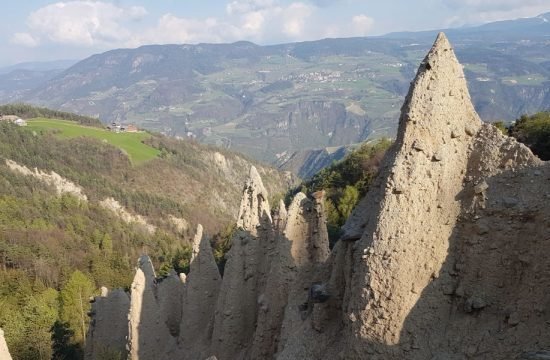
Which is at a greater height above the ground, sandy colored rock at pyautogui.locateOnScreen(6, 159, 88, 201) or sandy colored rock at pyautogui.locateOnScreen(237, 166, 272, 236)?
sandy colored rock at pyautogui.locateOnScreen(237, 166, 272, 236)

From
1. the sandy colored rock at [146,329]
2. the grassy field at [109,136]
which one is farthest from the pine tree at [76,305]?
the grassy field at [109,136]

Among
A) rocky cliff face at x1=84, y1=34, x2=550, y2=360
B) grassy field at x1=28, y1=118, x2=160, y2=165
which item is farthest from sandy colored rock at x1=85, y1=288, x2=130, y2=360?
grassy field at x1=28, y1=118, x2=160, y2=165

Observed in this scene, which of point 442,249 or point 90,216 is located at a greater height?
point 442,249

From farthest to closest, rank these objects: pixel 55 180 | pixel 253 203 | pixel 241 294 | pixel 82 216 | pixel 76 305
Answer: pixel 55 180, pixel 82 216, pixel 76 305, pixel 253 203, pixel 241 294

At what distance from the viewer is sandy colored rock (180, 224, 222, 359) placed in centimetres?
1997

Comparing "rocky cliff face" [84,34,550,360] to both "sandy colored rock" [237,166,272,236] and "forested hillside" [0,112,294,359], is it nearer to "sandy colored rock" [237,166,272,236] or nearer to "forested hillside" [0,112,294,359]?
"sandy colored rock" [237,166,272,236]

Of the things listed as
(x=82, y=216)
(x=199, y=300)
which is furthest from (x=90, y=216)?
(x=199, y=300)

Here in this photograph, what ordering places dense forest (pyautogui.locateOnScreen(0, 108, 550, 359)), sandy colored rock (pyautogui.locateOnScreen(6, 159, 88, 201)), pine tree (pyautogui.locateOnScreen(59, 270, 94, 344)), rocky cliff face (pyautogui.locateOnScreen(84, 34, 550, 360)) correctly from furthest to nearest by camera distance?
sandy colored rock (pyautogui.locateOnScreen(6, 159, 88, 201)), pine tree (pyautogui.locateOnScreen(59, 270, 94, 344)), dense forest (pyautogui.locateOnScreen(0, 108, 550, 359)), rocky cliff face (pyautogui.locateOnScreen(84, 34, 550, 360))

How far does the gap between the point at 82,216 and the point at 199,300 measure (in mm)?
87683

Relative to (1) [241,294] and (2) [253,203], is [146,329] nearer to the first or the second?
(1) [241,294]

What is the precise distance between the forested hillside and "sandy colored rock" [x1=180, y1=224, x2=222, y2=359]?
1409 centimetres

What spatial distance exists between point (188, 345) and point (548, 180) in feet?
51.5

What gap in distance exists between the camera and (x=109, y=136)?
16312cm

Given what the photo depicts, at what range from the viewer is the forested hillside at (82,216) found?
44250mm
